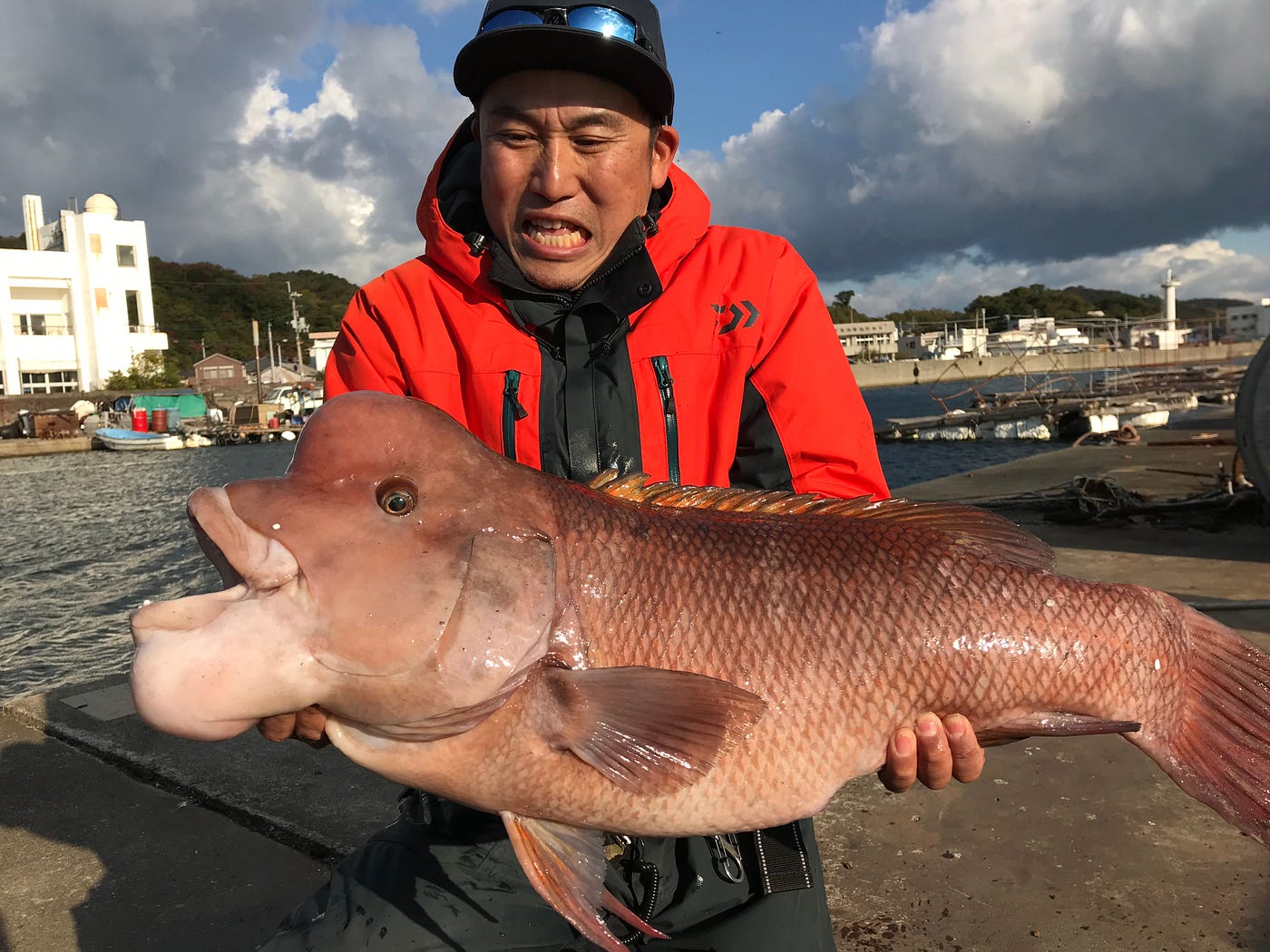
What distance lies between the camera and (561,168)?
245 cm

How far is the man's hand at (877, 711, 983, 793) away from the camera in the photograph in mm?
1971

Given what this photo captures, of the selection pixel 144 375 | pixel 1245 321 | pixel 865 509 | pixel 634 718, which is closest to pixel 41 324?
pixel 144 375

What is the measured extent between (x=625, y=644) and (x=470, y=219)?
1.53 m

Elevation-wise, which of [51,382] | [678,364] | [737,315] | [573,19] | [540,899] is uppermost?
[51,382]

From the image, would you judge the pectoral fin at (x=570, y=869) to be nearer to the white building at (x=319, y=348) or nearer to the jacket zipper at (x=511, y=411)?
the jacket zipper at (x=511, y=411)

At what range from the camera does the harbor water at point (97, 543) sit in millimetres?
9133

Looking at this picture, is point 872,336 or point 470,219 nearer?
point 470,219

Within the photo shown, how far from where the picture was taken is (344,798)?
140 inches

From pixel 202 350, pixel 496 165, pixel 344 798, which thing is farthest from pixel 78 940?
pixel 202 350

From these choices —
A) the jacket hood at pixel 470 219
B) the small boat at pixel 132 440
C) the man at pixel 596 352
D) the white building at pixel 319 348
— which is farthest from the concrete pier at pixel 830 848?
the white building at pixel 319 348

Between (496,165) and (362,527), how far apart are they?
127 cm

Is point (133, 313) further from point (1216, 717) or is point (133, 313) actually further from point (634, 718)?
point (1216, 717)

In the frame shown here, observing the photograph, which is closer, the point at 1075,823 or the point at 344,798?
the point at 1075,823

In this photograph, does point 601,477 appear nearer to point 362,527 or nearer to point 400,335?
point 362,527
